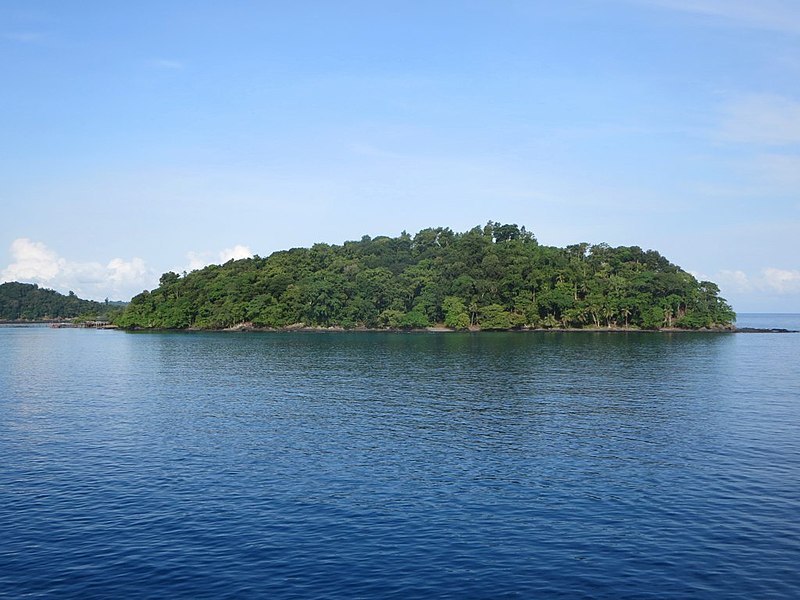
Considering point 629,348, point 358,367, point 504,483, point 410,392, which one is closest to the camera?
point 504,483

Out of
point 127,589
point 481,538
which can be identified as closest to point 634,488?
point 481,538

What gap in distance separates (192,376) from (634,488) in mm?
82115

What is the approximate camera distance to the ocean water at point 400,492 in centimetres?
2836

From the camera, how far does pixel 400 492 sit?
4050 cm

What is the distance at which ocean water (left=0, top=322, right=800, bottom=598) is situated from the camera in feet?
93.0

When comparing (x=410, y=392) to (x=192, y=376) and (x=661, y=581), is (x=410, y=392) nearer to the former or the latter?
(x=192, y=376)

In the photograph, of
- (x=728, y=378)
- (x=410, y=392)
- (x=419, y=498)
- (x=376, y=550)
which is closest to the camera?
(x=376, y=550)

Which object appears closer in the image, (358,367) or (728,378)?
(728,378)

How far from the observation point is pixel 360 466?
4703 centimetres

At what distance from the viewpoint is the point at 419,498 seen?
39.3 m

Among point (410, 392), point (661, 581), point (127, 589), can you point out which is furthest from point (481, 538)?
point (410, 392)

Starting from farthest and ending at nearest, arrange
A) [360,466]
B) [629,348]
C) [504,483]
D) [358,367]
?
[629,348] → [358,367] → [360,466] → [504,483]

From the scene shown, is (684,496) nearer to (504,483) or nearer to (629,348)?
(504,483)

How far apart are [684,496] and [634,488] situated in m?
2.98
